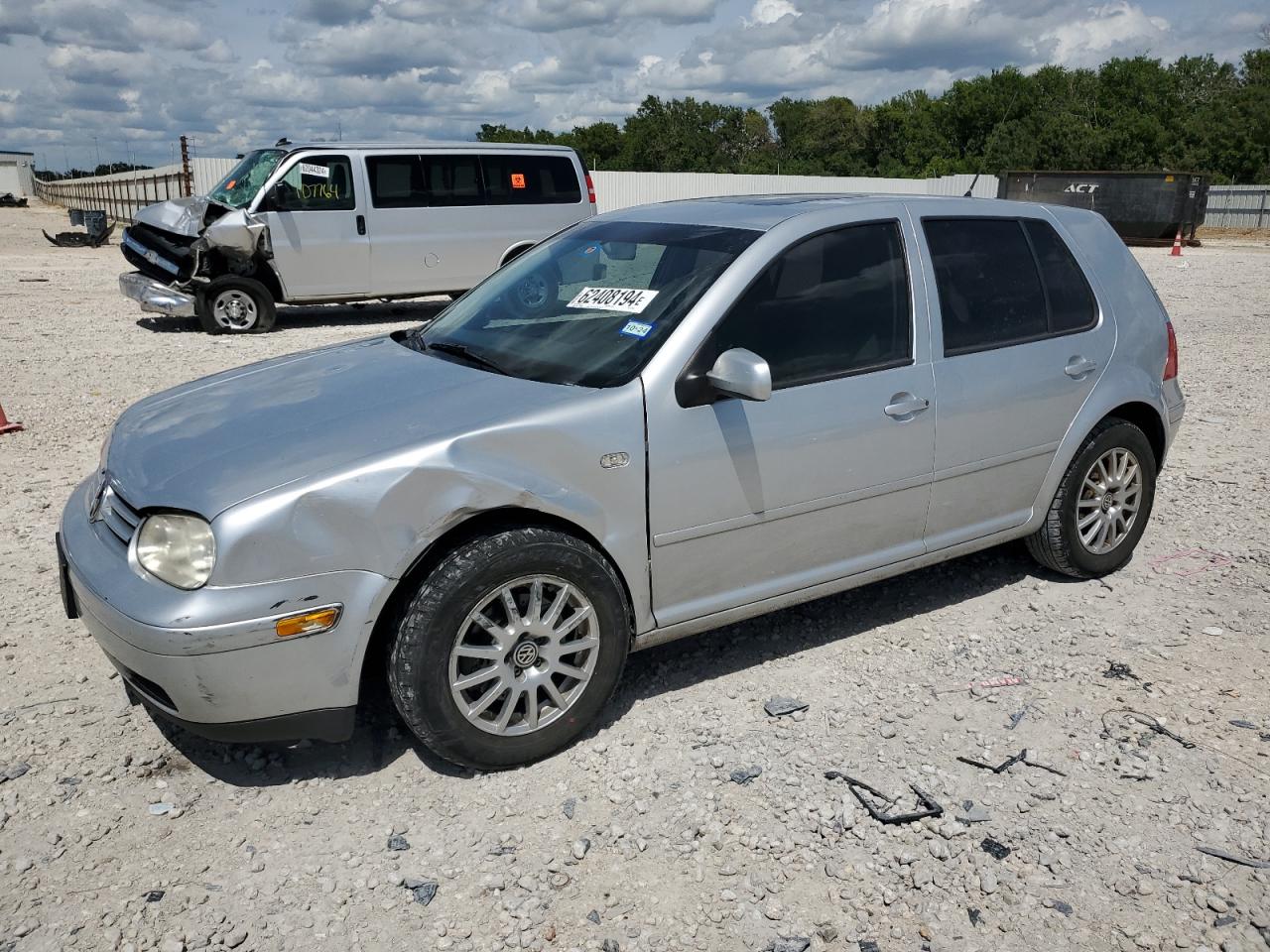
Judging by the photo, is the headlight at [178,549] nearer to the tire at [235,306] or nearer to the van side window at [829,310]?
the van side window at [829,310]

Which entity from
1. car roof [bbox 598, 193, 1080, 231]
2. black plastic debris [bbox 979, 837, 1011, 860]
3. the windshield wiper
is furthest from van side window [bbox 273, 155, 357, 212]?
black plastic debris [bbox 979, 837, 1011, 860]

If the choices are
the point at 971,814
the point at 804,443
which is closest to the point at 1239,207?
the point at 804,443

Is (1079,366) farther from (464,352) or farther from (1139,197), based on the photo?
(1139,197)

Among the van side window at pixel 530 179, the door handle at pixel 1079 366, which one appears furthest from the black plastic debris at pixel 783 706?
the van side window at pixel 530 179

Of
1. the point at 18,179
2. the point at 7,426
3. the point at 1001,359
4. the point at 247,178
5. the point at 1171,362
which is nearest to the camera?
the point at 1001,359

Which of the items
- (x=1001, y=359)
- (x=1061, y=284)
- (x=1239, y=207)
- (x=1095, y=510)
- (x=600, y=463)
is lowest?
(x=1239, y=207)

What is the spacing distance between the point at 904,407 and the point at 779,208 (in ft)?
3.00

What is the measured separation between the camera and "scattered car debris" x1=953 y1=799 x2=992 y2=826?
10.2ft

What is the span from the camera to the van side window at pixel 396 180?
12195 mm

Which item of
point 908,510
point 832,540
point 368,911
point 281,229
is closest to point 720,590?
point 832,540

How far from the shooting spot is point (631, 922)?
2682 millimetres

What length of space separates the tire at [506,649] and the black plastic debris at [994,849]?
123 cm

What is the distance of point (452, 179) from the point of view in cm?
1275

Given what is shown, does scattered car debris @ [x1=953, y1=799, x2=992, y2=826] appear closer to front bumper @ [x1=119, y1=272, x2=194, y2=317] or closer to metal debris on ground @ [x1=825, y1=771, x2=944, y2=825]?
metal debris on ground @ [x1=825, y1=771, x2=944, y2=825]
